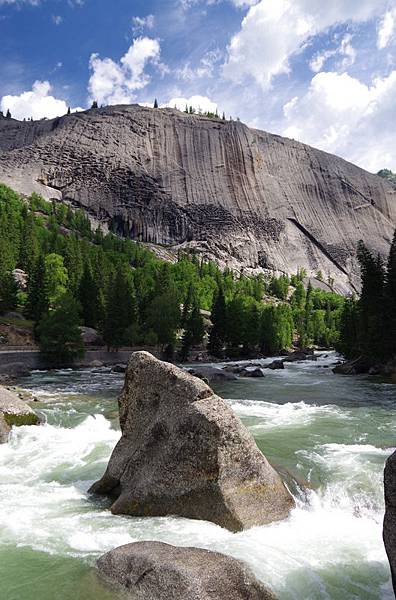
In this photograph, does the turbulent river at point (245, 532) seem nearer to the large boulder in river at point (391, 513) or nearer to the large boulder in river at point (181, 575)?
the large boulder in river at point (181, 575)

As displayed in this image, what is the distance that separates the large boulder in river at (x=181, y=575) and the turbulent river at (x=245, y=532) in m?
0.47

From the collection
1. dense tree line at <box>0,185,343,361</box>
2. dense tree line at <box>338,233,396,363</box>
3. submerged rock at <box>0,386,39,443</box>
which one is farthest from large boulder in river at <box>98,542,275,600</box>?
dense tree line at <box>0,185,343,361</box>

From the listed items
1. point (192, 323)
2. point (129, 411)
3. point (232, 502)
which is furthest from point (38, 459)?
point (192, 323)

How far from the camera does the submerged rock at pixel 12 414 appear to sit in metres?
20.1

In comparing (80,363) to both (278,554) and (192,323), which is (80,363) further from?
(278,554)

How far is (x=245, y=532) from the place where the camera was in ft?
34.3

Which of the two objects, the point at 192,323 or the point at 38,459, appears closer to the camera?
A: the point at 38,459

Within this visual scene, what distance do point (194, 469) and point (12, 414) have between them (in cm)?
1308

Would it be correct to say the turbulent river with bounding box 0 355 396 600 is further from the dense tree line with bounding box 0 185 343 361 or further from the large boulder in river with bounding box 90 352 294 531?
the dense tree line with bounding box 0 185 343 361

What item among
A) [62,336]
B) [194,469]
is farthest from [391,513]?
[62,336]

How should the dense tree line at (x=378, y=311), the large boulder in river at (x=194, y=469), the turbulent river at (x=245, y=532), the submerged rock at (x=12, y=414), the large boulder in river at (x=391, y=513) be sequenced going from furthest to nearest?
the dense tree line at (x=378, y=311), the submerged rock at (x=12, y=414), the large boulder in river at (x=194, y=469), the turbulent river at (x=245, y=532), the large boulder in river at (x=391, y=513)

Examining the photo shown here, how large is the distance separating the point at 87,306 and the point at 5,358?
34.5 metres

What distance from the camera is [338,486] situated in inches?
527

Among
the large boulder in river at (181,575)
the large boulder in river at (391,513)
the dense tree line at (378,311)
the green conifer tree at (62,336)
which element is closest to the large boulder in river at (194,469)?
the large boulder in river at (181,575)
